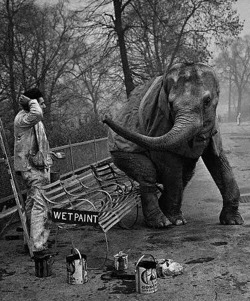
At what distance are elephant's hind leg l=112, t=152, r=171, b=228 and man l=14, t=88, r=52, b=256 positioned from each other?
1.71 m

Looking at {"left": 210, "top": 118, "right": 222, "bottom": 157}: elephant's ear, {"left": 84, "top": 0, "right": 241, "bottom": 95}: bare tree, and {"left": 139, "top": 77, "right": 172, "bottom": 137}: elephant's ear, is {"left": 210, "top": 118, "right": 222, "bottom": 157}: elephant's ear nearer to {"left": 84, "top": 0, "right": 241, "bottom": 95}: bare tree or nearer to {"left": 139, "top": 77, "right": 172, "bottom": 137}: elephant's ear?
{"left": 139, "top": 77, "right": 172, "bottom": 137}: elephant's ear

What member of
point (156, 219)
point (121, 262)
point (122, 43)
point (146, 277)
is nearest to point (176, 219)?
point (156, 219)

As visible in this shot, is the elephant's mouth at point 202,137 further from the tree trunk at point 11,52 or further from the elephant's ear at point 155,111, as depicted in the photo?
the tree trunk at point 11,52

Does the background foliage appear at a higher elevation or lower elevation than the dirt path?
higher

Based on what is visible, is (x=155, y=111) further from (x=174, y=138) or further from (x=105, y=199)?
(x=105, y=199)

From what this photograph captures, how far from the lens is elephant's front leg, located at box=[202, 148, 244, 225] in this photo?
7.00m

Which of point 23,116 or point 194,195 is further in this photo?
point 194,195

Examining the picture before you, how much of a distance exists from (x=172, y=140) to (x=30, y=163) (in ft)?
6.09

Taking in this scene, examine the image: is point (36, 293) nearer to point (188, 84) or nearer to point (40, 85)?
point (188, 84)

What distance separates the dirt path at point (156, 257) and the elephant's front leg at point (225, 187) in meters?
0.20

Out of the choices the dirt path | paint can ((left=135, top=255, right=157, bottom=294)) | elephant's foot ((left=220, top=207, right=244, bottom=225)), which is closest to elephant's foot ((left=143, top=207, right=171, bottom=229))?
the dirt path

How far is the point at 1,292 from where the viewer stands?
4.56 metres

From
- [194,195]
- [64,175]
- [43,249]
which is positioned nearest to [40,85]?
[64,175]

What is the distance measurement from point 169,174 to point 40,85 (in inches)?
617
